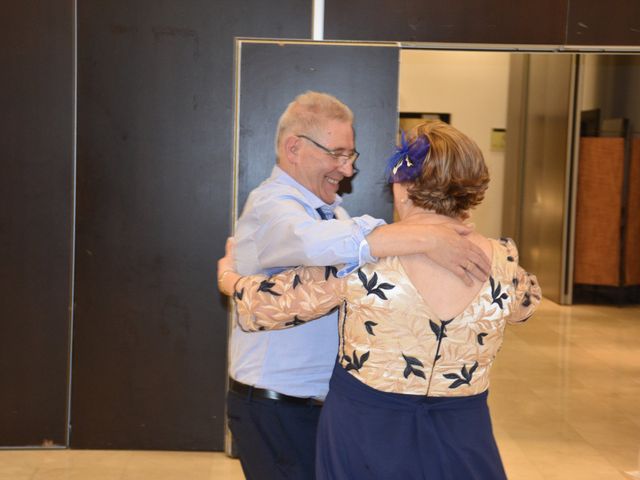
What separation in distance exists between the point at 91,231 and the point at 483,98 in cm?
981

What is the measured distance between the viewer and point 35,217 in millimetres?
4734

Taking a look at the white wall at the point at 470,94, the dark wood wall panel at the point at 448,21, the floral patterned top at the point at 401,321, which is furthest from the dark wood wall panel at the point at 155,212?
the white wall at the point at 470,94

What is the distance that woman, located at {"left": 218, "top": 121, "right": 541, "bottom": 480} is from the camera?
6.44ft

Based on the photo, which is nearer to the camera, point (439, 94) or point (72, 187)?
point (72, 187)

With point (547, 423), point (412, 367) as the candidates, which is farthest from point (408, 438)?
point (547, 423)

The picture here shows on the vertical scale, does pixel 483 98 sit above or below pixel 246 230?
above

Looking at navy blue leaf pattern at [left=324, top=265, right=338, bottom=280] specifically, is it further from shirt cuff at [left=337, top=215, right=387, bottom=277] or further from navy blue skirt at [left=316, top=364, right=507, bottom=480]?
navy blue skirt at [left=316, top=364, right=507, bottom=480]

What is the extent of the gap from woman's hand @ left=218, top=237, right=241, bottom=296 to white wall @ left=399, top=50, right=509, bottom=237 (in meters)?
10.8

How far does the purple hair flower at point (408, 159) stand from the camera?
1.98 meters

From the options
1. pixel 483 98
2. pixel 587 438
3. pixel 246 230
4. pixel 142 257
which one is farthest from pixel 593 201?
pixel 246 230

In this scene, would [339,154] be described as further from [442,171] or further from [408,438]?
[408,438]

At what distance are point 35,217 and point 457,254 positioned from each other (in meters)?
3.29

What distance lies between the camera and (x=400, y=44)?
4609mm

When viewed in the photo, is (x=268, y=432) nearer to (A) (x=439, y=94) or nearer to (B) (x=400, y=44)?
(B) (x=400, y=44)
